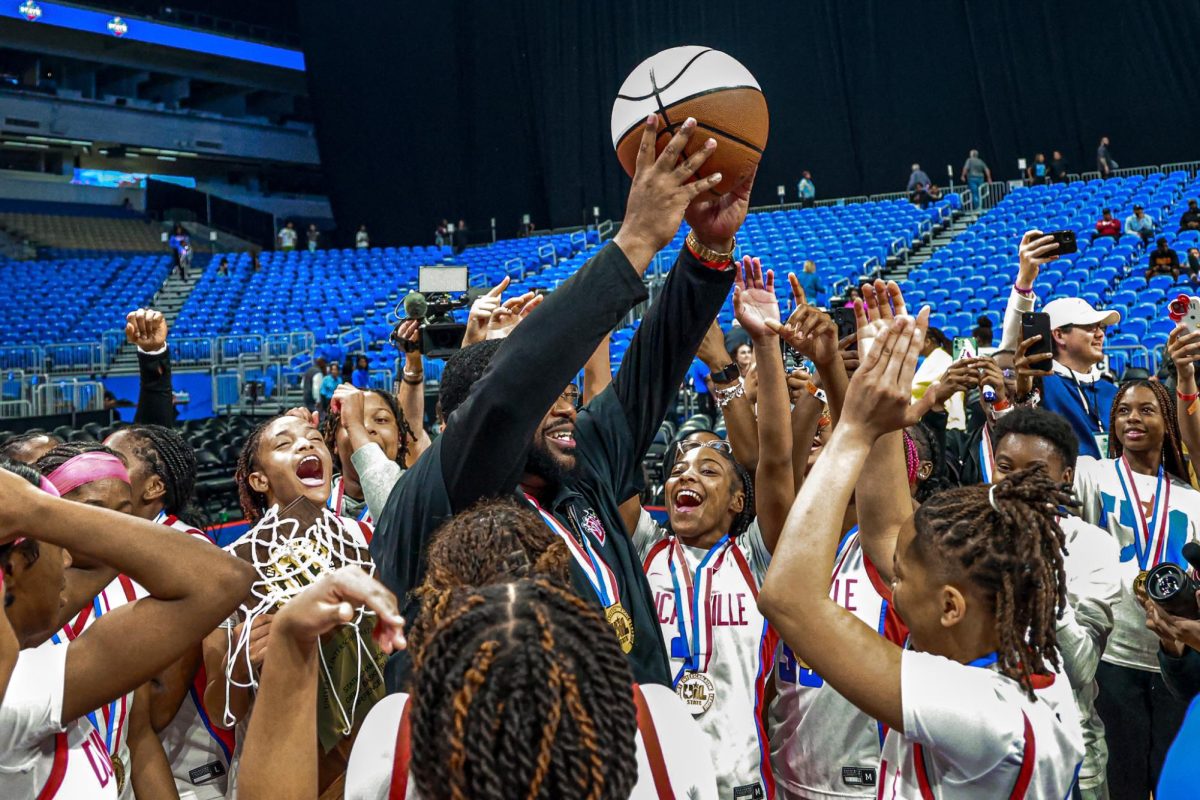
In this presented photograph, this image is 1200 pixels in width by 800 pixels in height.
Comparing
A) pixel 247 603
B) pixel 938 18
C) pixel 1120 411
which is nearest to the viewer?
pixel 247 603

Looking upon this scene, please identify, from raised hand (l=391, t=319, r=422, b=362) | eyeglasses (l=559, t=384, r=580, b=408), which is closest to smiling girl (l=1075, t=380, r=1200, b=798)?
eyeglasses (l=559, t=384, r=580, b=408)

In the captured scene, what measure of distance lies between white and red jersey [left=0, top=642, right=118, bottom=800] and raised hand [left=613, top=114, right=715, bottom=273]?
3.67 ft

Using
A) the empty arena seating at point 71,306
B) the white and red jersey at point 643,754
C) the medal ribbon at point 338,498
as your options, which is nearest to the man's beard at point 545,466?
the white and red jersey at point 643,754

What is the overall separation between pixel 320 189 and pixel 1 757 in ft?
103

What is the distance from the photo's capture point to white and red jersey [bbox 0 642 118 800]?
158 cm

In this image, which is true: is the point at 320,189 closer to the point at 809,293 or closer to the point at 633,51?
the point at 633,51

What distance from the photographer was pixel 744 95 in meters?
2.17

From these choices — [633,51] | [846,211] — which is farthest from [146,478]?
[633,51]

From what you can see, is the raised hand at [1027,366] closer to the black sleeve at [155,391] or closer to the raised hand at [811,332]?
the raised hand at [811,332]

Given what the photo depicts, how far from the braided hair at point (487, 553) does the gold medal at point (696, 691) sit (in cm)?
130

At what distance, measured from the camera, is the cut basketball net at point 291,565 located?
239 centimetres

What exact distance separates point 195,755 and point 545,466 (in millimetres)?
1251

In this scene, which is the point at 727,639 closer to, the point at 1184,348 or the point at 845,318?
the point at 845,318

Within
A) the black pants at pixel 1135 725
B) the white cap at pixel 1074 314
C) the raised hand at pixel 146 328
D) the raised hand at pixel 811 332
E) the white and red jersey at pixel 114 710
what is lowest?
the black pants at pixel 1135 725
